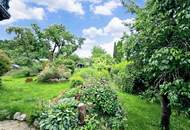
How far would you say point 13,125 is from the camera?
460 inches

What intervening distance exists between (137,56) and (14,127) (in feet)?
17.9

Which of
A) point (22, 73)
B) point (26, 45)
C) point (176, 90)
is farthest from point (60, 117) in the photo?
point (26, 45)

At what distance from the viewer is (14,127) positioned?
11430mm

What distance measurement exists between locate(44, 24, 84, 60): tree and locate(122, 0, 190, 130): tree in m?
32.6

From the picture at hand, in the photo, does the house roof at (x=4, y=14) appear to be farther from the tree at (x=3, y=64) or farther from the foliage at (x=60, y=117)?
the tree at (x=3, y=64)

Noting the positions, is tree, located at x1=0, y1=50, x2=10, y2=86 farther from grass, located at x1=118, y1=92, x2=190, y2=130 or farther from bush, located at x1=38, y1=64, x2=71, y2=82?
grass, located at x1=118, y1=92, x2=190, y2=130

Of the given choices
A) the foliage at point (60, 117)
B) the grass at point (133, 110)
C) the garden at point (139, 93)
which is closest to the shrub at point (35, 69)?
the garden at point (139, 93)

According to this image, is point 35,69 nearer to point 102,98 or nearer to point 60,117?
point 102,98

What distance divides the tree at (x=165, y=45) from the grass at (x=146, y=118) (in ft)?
2.92

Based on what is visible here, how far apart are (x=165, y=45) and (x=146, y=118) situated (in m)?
5.26

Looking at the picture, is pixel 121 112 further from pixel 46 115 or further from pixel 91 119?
pixel 46 115

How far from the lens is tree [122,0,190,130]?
7961 mm

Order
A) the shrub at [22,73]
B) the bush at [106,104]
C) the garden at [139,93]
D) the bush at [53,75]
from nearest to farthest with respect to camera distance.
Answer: the garden at [139,93] → the bush at [106,104] → the bush at [53,75] → the shrub at [22,73]

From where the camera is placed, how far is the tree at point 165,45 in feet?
26.1
